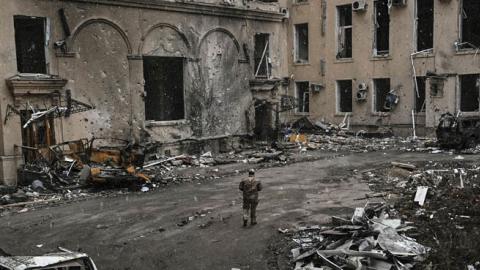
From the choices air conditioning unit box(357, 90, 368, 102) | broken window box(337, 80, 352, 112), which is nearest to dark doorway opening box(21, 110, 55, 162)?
air conditioning unit box(357, 90, 368, 102)

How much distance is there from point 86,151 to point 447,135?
591 inches

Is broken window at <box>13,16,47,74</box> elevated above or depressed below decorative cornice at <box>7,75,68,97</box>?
above

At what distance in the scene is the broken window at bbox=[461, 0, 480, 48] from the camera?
84.7ft

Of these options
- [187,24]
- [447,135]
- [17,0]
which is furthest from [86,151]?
[447,135]

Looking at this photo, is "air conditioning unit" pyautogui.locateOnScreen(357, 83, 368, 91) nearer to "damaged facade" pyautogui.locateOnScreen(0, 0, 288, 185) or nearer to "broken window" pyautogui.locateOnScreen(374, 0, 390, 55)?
"broken window" pyautogui.locateOnScreen(374, 0, 390, 55)

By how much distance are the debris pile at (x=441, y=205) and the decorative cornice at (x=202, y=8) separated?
10.9 metres

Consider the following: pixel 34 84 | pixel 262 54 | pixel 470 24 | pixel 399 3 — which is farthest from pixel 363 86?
pixel 34 84

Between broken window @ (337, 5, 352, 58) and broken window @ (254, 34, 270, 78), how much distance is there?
20.7 ft

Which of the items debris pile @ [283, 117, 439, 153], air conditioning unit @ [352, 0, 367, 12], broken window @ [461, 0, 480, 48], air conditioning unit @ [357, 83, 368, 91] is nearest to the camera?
debris pile @ [283, 117, 439, 153]

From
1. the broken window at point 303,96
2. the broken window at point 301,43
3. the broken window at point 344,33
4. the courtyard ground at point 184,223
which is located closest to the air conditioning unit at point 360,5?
the broken window at point 344,33

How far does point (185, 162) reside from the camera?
813 inches

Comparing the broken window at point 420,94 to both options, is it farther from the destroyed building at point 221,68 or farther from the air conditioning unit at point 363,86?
the air conditioning unit at point 363,86

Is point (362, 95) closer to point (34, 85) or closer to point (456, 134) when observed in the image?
point (456, 134)

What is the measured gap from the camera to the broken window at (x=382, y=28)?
29241 mm
